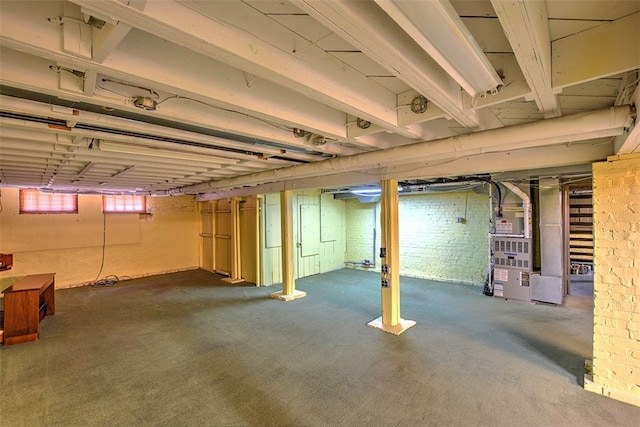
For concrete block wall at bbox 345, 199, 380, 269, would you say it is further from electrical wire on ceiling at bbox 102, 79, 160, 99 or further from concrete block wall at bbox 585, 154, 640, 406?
electrical wire on ceiling at bbox 102, 79, 160, 99

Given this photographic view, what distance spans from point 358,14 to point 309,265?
20.6 ft

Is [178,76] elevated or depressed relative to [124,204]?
elevated

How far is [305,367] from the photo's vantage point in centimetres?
275

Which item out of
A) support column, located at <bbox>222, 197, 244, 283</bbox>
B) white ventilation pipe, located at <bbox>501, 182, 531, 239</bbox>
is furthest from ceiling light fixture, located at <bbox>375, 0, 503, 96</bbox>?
support column, located at <bbox>222, 197, 244, 283</bbox>

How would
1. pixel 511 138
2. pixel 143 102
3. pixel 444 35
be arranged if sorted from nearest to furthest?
pixel 444 35 → pixel 143 102 → pixel 511 138

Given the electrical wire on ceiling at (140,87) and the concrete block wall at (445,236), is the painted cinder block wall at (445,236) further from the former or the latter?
the electrical wire on ceiling at (140,87)

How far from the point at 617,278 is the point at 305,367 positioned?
107 inches

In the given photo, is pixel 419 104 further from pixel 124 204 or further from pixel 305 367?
pixel 124 204

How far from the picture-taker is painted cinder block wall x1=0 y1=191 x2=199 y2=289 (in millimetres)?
5695

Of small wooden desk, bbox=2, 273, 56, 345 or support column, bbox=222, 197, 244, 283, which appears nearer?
small wooden desk, bbox=2, 273, 56, 345

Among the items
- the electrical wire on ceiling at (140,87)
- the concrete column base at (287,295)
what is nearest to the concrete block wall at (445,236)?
the concrete column base at (287,295)

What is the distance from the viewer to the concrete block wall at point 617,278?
219 centimetres

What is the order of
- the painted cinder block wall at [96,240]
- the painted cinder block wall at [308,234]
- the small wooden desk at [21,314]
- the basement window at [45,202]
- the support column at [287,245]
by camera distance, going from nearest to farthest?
the small wooden desk at [21,314], the support column at [287,245], the painted cinder block wall at [96,240], the basement window at [45,202], the painted cinder block wall at [308,234]

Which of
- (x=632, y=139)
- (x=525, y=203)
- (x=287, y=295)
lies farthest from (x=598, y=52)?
(x=287, y=295)
